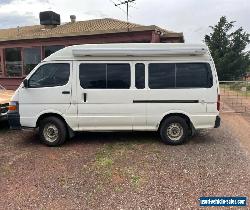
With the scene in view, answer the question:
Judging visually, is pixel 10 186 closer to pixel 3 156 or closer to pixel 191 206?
pixel 3 156

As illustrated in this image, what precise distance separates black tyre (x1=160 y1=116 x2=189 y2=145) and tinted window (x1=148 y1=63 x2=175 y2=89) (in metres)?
0.87

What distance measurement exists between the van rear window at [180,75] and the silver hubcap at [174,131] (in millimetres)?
1001

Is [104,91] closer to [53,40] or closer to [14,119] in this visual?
[14,119]

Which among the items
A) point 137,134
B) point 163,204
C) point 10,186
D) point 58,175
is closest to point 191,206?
point 163,204

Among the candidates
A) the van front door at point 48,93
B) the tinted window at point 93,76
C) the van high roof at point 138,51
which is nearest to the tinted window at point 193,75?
the van high roof at point 138,51

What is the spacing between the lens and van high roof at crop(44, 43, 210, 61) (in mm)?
7457

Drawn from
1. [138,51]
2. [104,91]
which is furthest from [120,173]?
[138,51]

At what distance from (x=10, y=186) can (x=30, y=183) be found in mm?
339

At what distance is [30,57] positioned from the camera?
19297 mm

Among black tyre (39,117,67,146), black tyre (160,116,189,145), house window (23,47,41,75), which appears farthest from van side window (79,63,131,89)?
house window (23,47,41,75)

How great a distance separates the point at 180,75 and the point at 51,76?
3.22m

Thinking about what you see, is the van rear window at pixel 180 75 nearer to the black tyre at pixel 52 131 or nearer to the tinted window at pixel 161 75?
the tinted window at pixel 161 75

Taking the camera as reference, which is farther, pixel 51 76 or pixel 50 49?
pixel 50 49

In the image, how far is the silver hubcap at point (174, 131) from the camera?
7.78 m
